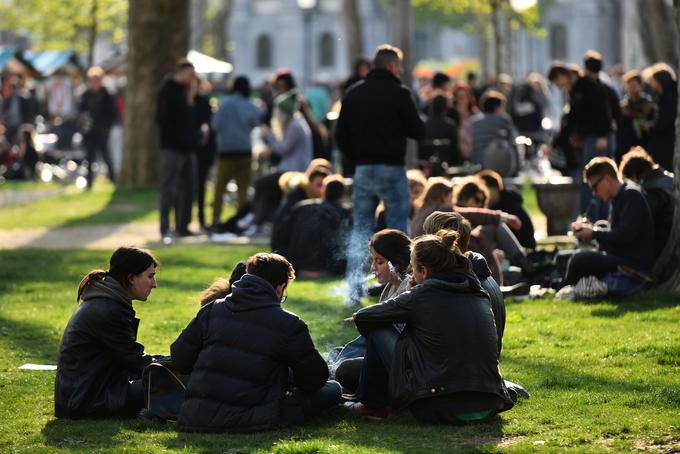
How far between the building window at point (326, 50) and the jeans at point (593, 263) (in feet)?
301

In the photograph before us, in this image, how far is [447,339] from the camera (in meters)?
8.09

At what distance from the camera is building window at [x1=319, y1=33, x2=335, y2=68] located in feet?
342

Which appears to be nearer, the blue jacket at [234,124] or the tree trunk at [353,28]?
the blue jacket at [234,124]

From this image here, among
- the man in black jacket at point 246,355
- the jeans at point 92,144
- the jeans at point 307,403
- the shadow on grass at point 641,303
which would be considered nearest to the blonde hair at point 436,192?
the shadow on grass at point 641,303

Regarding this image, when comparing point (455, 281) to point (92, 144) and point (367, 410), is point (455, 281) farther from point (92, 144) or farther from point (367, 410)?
point (92, 144)

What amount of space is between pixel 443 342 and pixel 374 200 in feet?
19.7

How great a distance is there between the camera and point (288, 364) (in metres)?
8.23

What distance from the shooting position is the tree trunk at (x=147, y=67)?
86.3 feet

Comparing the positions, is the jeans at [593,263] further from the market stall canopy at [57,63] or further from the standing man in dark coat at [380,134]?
the market stall canopy at [57,63]

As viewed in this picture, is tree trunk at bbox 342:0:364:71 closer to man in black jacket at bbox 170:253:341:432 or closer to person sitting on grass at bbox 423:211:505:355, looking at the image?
person sitting on grass at bbox 423:211:505:355

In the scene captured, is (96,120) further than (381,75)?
Yes

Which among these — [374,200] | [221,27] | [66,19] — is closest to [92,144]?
[374,200]

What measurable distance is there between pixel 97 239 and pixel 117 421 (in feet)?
36.4

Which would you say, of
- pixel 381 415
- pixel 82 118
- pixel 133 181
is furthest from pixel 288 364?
pixel 82 118
